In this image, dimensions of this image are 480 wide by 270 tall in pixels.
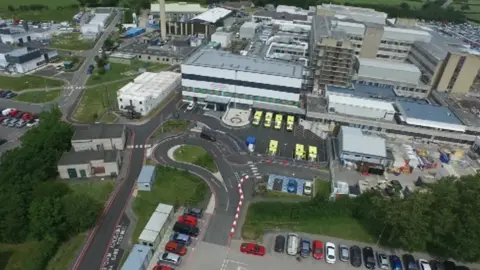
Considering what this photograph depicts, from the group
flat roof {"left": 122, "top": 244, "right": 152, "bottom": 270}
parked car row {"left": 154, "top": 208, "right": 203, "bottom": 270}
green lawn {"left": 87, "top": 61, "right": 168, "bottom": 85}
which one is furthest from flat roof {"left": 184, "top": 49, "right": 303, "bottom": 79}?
flat roof {"left": 122, "top": 244, "right": 152, "bottom": 270}

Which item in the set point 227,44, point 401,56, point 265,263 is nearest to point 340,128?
point 265,263

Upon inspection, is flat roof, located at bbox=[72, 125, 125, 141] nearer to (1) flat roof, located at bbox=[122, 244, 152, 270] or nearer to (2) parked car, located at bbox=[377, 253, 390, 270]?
(1) flat roof, located at bbox=[122, 244, 152, 270]

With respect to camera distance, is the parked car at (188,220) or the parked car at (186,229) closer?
the parked car at (186,229)

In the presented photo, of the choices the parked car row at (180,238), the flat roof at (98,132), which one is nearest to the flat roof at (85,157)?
the flat roof at (98,132)

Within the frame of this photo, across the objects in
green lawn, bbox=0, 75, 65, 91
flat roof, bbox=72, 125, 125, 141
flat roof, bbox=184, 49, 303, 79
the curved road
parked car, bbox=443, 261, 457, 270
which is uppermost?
flat roof, bbox=184, 49, 303, 79

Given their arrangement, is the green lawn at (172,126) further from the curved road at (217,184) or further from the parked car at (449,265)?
the parked car at (449,265)

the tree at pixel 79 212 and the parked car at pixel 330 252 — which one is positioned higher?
the tree at pixel 79 212

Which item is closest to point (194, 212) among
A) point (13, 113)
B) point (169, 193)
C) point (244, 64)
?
point (169, 193)
